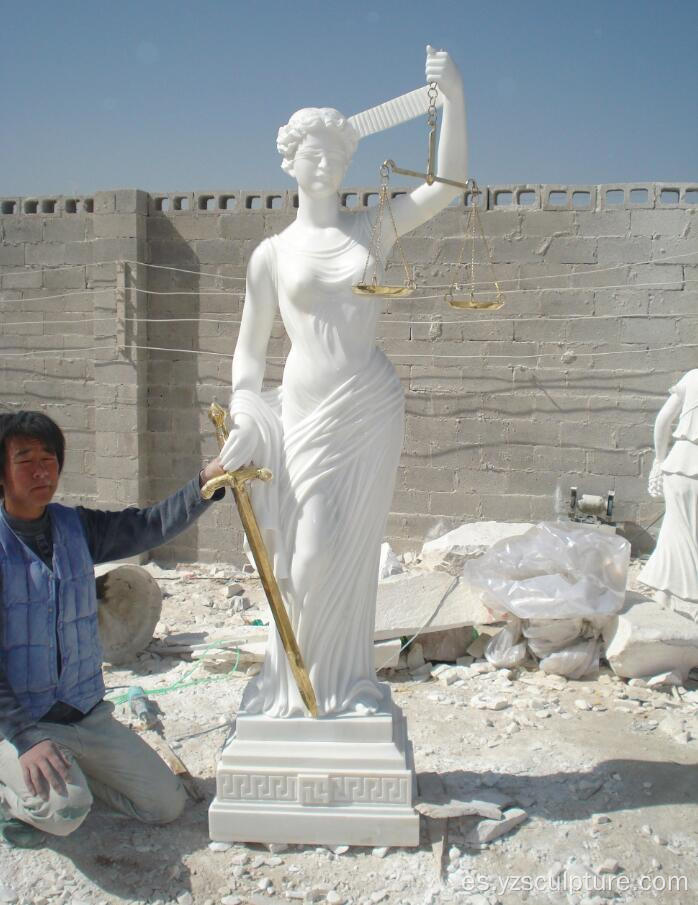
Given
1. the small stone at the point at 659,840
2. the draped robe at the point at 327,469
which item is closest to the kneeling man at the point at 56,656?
the draped robe at the point at 327,469

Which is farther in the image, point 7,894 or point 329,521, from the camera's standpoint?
point 329,521

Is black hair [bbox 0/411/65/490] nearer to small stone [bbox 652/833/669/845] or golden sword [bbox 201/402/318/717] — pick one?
golden sword [bbox 201/402/318/717]

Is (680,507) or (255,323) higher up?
(255,323)

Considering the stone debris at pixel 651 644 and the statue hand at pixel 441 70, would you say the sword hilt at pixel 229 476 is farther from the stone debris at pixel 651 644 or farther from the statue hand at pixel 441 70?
the stone debris at pixel 651 644

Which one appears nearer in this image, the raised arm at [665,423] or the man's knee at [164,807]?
the man's knee at [164,807]

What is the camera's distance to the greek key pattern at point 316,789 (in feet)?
9.51

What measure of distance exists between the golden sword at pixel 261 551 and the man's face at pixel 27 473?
21.6 inches

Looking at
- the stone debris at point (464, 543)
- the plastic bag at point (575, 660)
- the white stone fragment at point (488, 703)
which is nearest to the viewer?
the white stone fragment at point (488, 703)

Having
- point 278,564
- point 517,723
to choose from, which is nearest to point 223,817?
point 278,564

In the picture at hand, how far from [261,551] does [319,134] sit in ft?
4.78

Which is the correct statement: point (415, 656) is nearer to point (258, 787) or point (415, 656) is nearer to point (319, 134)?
point (258, 787)

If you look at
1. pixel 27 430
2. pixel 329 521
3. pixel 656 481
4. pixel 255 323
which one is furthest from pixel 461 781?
pixel 656 481

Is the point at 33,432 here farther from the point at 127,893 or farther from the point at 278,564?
the point at 127,893

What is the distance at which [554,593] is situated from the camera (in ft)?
15.8
